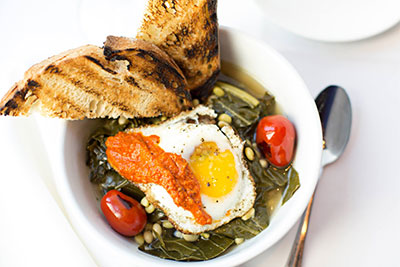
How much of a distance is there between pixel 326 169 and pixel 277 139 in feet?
1.82

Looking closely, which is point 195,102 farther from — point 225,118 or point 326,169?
point 326,169

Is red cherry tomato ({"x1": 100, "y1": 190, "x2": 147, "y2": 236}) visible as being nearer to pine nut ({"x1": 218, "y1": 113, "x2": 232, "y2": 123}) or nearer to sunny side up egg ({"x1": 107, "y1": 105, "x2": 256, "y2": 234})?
sunny side up egg ({"x1": 107, "y1": 105, "x2": 256, "y2": 234})

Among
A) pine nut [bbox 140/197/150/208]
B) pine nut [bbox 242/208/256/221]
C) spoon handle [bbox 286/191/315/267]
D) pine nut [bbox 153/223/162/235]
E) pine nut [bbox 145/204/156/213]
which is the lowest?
spoon handle [bbox 286/191/315/267]

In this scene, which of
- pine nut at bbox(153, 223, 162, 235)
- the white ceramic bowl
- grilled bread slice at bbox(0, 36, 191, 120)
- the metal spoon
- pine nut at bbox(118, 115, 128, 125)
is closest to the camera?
grilled bread slice at bbox(0, 36, 191, 120)

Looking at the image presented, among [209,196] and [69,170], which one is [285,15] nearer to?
[209,196]

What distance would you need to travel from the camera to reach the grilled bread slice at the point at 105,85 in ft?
5.88

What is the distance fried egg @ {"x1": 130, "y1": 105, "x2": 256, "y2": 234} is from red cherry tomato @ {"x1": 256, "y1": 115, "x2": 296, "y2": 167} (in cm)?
15

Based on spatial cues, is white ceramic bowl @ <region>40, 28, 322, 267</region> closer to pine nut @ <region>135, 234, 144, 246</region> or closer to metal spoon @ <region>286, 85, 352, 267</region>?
pine nut @ <region>135, 234, 144, 246</region>

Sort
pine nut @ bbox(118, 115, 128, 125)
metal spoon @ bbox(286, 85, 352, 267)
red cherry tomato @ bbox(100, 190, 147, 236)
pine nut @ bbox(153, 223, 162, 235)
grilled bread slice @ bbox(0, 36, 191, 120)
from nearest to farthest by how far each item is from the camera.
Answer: grilled bread slice @ bbox(0, 36, 191, 120) < red cherry tomato @ bbox(100, 190, 147, 236) < pine nut @ bbox(153, 223, 162, 235) < pine nut @ bbox(118, 115, 128, 125) < metal spoon @ bbox(286, 85, 352, 267)

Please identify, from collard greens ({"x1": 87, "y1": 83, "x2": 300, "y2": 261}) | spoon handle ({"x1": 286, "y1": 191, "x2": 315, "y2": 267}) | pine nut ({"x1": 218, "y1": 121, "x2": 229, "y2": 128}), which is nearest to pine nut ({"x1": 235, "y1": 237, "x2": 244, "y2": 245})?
collard greens ({"x1": 87, "y1": 83, "x2": 300, "y2": 261})

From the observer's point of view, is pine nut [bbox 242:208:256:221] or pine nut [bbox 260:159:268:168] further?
pine nut [bbox 260:159:268:168]

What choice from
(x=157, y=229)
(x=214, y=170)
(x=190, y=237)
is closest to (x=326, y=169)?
(x=214, y=170)

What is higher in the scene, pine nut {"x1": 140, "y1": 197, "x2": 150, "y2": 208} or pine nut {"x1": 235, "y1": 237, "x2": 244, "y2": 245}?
pine nut {"x1": 140, "y1": 197, "x2": 150, "y2": 208}

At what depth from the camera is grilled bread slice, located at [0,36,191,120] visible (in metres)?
1.79
